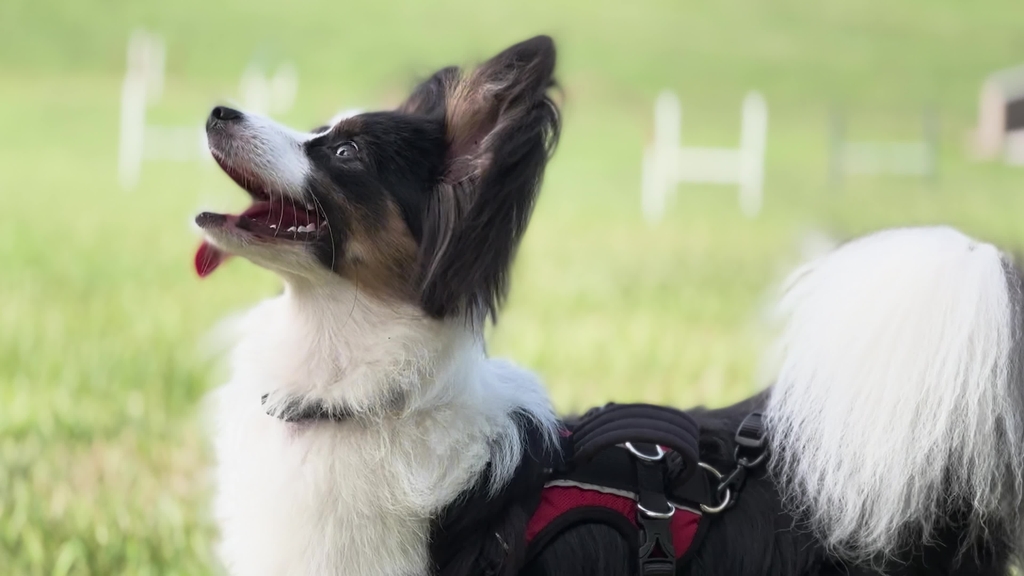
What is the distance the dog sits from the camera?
7.21ft

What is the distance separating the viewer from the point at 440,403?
7.48 ft

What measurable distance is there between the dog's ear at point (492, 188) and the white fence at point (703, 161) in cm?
1163

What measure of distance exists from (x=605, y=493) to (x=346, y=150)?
1.02 meters

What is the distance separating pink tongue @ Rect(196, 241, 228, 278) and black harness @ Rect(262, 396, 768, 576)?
1.48ft

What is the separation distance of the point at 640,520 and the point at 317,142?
1.16m

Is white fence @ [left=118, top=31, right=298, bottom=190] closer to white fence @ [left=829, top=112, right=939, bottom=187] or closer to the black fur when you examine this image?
white fence @ [left=829, top=112, right=939, bottom=187]

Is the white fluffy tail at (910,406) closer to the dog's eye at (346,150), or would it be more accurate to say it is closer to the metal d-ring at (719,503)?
the metal d-ring at (719,503)

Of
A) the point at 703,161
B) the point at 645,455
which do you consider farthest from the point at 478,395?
the point at 703,161

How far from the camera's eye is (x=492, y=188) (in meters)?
2.18

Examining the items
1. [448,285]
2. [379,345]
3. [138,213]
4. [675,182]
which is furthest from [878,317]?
[675,182]

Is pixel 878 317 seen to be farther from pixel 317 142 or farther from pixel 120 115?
pixel 120 115

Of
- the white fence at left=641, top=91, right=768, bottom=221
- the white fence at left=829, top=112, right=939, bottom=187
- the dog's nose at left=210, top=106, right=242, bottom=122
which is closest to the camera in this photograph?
the dog's nose at left=210, top=106, right=242, bottom=122

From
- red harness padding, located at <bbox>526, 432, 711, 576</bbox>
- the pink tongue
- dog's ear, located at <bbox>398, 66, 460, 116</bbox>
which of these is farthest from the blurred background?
red harness padding, located at <bbox>526, 432, 711, 576</bbox>

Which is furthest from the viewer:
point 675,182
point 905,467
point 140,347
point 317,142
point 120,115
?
point 120,115
